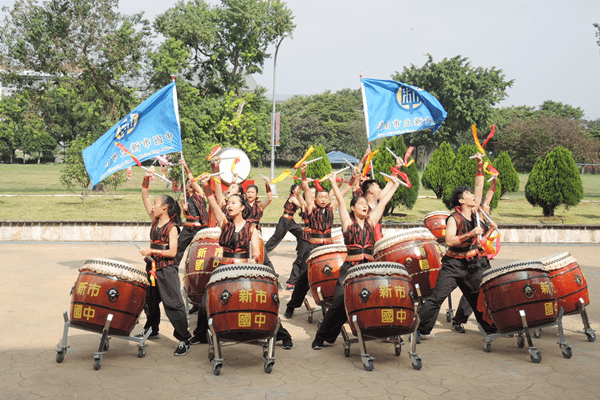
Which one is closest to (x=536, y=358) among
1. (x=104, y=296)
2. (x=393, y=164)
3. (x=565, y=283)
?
(x=565, y=283)

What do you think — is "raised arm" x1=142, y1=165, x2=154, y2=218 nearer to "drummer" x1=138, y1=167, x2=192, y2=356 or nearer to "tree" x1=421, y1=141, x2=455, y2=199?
"drummer" x1=138, y1=167, x2=192, y2=356

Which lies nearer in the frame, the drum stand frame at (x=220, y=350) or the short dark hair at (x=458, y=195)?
the drum stand frame at (x=220, y=350)

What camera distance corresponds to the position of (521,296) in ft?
19.0

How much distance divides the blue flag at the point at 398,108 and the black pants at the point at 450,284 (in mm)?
3188

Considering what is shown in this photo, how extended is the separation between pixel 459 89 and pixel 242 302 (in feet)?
145

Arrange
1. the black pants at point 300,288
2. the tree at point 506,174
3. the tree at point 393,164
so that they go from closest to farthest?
1. the black pants at point 300,288
2. the tree at point 393,164
3. the tree at point 506,174

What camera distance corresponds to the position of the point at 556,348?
20.6ft

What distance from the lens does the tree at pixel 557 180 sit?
1869 centimetres

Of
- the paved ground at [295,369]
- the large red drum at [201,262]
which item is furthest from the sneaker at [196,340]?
the large red drum at [201,262]

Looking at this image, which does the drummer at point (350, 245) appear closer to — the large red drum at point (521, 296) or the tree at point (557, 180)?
the large red drum at point (521, 296)

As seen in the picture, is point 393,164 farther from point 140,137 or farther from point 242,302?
point 242,302

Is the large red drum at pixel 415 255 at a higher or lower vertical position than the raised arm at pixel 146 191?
lower

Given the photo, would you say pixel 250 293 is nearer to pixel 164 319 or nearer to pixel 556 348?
pixel 164 319

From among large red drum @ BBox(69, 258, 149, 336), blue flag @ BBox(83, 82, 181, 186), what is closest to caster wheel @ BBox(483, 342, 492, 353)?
large red drum @ BBox(69, 258, 149, 336)
